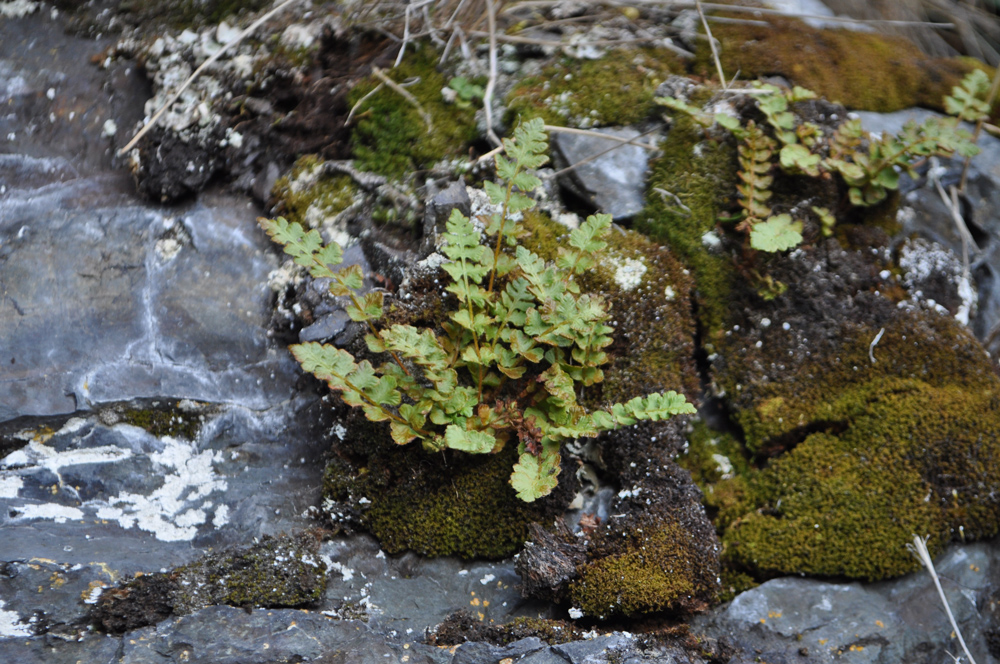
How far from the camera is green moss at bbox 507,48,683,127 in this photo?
3.71 metres

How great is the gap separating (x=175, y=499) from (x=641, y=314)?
2247mm

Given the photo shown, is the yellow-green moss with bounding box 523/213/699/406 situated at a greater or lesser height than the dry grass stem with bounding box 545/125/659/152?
lesser

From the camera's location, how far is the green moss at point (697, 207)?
343 cm

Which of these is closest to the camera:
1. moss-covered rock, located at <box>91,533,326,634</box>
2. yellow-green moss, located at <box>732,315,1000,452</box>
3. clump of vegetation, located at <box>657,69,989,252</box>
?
moss-covered rock, located at <box>91,533,326,634</box>

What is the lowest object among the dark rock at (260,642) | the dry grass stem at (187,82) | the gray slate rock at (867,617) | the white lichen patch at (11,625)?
the gray slate rock at (867,617)

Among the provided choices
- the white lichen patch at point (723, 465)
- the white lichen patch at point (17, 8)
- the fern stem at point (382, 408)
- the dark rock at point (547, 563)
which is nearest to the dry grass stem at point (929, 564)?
the white lichen patch at point (723, 465)

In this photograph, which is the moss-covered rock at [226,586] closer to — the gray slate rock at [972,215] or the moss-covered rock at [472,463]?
the moss-covered rock at [472,463]

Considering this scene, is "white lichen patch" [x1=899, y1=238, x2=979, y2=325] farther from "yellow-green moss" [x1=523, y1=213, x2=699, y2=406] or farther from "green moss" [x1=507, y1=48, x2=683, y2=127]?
"green moss" [x1=507, y1=48, x2=683, y2=127]

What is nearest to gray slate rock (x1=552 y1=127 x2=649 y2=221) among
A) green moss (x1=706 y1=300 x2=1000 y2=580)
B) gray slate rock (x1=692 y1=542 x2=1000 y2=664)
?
green moss (x1=706 y1=300 x2=1000 y2=580)

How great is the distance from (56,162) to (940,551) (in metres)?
4.67

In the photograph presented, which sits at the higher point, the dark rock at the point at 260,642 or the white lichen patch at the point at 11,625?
the white lichen patch at the point at 11,625

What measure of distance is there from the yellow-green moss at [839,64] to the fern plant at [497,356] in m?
1.73

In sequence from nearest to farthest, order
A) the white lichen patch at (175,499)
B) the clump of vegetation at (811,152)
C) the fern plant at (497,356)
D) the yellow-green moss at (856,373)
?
the fern plant at (497,356)
the white lichen patch at (175,499)
the yellow-green moss at (856,373)
the clump of vegetation at (811,152)

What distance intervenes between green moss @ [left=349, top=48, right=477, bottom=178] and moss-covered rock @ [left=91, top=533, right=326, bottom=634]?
6.43 feet
